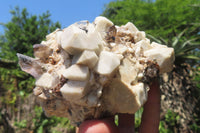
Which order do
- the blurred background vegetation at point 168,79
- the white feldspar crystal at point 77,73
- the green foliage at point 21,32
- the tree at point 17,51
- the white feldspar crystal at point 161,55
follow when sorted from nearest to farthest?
1. the white feldspar crystal at point 77,73
2. the white feldspar crystal at point 161,55
3. the blurred background vegetation at point 168,79
4. the tree at point 17,51
5. the green foliage at point 21,32

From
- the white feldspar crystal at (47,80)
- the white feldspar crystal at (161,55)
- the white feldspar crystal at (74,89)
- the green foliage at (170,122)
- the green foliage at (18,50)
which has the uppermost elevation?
the green foliage at (18,50)

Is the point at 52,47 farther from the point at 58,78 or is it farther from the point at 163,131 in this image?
the point at 163,131

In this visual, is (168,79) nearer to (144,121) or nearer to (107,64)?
(144,121)

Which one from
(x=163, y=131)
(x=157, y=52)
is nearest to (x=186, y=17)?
(x=163, y=131)

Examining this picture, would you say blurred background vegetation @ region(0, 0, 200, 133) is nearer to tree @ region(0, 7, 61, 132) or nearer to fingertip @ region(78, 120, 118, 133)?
tree @ region(0, 7, 61, 132)

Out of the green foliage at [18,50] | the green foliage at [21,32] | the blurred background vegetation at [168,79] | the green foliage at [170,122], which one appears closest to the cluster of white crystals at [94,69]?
the blurred background vegetation at [168,79]

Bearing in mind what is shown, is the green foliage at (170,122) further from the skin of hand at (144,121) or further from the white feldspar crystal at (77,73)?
the white feldspar crystal at (77,73)
